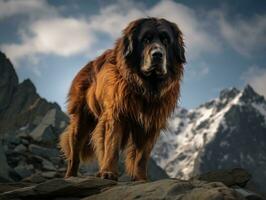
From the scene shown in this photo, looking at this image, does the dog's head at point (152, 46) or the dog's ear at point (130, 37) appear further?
the dog's ear at point (130, 37)

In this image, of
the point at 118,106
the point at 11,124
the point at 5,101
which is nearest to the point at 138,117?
the point at 118,106

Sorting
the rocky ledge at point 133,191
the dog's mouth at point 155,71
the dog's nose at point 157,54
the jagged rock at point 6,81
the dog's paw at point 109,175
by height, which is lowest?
the rocky ledge at point 133,191

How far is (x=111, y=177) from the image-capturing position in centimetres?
729

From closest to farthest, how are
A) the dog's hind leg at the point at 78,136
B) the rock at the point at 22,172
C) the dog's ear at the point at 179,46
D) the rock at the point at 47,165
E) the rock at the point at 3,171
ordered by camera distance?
the dog's ear at the point at 179,46 < the dog's hind leg at the point at 78,136 < the rock at the point at 3,171 < the rock at the point at 22,172 < the rock at the point at 47,165

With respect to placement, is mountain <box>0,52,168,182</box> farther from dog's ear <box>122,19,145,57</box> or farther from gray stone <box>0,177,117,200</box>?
gray stone <box>0,177,117,200</box>

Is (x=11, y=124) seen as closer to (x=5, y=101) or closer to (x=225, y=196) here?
(x=5, y=101)

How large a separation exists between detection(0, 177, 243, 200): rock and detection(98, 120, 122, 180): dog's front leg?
108cm

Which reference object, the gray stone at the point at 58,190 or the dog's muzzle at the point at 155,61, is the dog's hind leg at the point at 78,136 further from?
the gray stone at the point at 58,190

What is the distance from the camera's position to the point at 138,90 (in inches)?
322

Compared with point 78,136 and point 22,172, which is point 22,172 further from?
point 78,136

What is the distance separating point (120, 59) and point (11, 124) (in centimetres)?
4314

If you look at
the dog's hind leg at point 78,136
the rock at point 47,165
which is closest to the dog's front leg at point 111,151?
the dog's hind leg at point 78,136

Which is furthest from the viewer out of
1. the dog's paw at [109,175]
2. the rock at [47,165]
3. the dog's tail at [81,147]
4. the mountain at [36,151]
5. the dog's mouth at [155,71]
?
the rock at [47,165]

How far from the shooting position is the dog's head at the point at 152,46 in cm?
798
